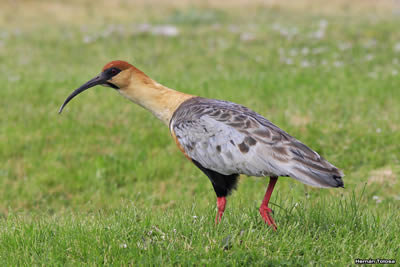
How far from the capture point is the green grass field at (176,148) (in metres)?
4.59

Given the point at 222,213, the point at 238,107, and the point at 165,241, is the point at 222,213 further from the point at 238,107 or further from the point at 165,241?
the point at 238,107

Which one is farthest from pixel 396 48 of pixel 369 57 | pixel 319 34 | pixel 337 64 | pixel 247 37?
pixel 247 37

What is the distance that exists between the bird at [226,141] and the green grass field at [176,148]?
1.58ft

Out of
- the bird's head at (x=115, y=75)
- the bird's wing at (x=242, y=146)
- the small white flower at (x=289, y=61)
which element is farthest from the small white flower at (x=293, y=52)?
the bird's head at (x=115, y=75)

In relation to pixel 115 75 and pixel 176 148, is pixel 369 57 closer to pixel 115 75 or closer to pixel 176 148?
pixel 176 148

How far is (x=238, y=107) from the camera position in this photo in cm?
545

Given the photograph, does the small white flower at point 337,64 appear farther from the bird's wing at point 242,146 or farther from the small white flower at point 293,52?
the bird's wing at point 242,146

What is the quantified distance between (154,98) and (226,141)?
1117 mm

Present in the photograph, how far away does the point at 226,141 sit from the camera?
192 inches

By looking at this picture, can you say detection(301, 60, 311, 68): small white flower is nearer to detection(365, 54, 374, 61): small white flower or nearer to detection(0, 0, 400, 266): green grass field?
detection(0, 0, 400, 266): green grass field

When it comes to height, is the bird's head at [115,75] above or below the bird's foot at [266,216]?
above

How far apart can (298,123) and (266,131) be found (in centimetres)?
399

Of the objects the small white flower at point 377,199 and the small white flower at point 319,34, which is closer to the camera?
the small white flower at point 377,199

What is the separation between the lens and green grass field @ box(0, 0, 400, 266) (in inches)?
181
